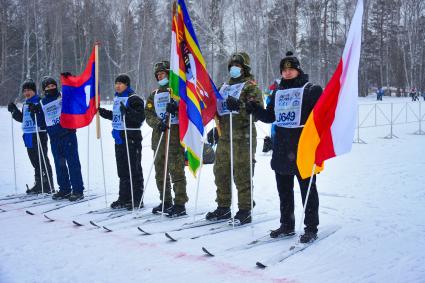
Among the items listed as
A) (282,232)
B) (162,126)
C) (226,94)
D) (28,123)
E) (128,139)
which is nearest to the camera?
(282,232)

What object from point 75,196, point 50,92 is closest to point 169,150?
point 75,196

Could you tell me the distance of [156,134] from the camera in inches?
237

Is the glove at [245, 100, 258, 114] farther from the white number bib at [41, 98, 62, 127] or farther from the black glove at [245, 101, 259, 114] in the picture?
the white number bib at [41, 98, 62, 127]

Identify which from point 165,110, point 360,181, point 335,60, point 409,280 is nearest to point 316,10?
point 335,60

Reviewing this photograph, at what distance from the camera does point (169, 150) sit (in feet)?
19.2

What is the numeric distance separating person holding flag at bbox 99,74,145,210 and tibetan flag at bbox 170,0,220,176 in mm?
979

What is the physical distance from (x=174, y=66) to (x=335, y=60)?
130 ft

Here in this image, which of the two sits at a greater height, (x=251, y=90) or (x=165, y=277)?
(x=251, y=90)

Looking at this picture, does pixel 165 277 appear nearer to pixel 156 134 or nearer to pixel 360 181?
pixel 156 134

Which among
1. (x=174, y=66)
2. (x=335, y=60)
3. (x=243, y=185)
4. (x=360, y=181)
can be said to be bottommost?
(x=360, y=181)

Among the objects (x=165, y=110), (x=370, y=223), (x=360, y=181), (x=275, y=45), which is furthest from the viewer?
(x=275, y=45)

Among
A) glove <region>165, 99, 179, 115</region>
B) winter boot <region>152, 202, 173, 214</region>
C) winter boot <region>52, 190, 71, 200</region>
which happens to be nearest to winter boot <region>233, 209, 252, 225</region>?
winter boot <region>152, 202, 173, 214</region>

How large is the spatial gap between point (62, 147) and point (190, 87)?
9.53 feet

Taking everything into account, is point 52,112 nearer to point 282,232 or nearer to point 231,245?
point 231,245
